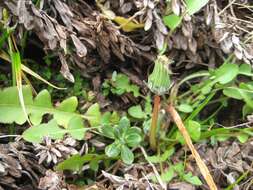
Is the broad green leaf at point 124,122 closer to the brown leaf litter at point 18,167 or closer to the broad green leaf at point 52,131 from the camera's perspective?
the broad green leaf at point 52,131

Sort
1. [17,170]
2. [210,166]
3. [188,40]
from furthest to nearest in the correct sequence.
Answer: [188,40], [210,166], [17,170]

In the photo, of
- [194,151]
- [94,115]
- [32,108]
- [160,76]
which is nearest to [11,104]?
[32,108]

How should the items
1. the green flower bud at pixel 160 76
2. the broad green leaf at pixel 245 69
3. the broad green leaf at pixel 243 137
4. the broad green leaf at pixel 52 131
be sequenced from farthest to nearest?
the broad green leaf at pixel 245 69, the broad green leaf at pixel 243 137, the broad green leaf at pixel 52 131, the green flower bud at pixel 160 76

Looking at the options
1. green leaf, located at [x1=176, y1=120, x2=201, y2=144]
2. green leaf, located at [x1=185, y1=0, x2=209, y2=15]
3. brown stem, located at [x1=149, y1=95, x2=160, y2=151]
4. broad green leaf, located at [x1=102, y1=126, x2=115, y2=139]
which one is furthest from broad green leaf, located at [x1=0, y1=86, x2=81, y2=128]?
green leaf, located at [x1=185, y1=0, x2=209, y2=15]

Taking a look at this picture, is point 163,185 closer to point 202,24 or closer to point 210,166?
point 210,166

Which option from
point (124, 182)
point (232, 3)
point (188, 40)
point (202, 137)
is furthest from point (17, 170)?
point (232, 3)

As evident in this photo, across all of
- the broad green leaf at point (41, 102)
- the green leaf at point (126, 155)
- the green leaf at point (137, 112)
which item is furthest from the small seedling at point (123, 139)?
the broad green leaf at point (41, 102)

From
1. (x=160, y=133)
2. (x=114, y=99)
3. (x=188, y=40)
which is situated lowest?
(x=160, y=133)
